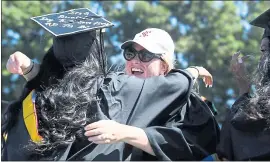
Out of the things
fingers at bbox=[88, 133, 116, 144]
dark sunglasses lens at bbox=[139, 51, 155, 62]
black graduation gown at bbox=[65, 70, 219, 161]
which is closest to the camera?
fingers at bbox=[88, 133, 116, 144]

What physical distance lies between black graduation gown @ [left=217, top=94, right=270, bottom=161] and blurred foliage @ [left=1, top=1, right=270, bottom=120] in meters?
9.33

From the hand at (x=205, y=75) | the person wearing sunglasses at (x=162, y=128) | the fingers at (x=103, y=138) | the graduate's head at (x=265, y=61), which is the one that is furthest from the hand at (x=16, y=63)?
the graduate's head at (x=265, y=61)

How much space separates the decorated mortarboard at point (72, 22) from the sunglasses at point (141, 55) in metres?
0.23

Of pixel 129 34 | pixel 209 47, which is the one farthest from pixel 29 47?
pixel 209 47

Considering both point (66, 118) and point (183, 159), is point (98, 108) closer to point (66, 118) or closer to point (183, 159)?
point (66, 118)

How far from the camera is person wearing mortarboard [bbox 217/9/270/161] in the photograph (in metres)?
2.54

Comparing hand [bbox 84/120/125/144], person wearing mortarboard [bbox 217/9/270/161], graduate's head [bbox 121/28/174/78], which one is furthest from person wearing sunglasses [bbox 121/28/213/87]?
hand [bbox 84/120/125/144]

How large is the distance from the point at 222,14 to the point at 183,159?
11.7m

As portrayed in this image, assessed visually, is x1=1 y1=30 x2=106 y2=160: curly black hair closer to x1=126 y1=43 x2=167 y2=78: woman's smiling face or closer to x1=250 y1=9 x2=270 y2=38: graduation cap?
x1=126 y1=43 x2=167 y2=78: woman's smiling face

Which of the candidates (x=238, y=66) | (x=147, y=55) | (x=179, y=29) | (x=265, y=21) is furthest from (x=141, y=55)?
(x=179, y=29)

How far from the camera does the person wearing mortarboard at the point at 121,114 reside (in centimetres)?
265

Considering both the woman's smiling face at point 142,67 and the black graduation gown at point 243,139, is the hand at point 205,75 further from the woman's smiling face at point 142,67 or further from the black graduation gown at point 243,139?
the black graduation gown at point 243,139

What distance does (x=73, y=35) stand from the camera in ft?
9.05

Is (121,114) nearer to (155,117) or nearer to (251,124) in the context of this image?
(155,117)
